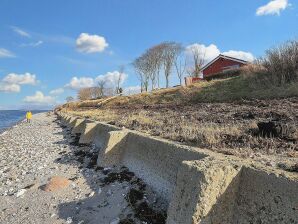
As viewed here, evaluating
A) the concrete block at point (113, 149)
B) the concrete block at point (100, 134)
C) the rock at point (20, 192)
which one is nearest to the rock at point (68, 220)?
the rock at point (20, 192)

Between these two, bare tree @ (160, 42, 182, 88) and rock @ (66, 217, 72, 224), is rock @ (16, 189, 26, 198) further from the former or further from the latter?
bare tree @ (160, 42, 182, 88)

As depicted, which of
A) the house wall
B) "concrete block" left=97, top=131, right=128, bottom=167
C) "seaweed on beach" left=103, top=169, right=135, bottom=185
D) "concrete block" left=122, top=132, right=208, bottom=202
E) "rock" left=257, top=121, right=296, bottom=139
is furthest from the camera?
the house wall

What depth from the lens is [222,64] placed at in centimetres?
5075

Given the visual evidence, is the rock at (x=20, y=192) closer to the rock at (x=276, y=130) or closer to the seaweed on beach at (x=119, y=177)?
the seaweed on beach at (x=119, y=177)

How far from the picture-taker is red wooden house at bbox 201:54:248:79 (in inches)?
1912

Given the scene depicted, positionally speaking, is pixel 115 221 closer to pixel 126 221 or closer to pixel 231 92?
pixel 126 221

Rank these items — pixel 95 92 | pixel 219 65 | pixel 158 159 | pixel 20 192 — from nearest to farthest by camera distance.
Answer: pixel 158 159 < pixel 20 192 < pixel 219 65 < pixel 95 92

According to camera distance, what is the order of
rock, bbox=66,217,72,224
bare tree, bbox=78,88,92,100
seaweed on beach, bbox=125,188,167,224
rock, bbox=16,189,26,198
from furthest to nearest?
bare tree, bbox=78,88,92,100 → rock, bbox=16,189,26,198 → rock, bbox=66,217,72,224 → seaweed on beach, bbox=125,188,167,224

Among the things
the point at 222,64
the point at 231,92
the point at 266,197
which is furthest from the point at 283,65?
the point at 222,64

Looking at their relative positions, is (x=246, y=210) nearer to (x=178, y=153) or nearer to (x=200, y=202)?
(x=200, y=202)

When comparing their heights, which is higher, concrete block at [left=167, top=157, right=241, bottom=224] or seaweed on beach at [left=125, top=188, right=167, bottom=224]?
concrete block at [left=167, top=157, right=241, bottom=224]

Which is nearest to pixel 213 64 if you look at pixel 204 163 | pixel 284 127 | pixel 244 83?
pixel 244 83

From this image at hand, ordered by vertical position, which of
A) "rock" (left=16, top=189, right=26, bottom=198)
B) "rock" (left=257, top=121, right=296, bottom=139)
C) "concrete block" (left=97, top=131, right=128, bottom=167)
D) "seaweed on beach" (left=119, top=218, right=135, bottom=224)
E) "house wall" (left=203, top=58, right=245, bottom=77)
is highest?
"house wall" (left=203, top=58, right=245, bottom=77)

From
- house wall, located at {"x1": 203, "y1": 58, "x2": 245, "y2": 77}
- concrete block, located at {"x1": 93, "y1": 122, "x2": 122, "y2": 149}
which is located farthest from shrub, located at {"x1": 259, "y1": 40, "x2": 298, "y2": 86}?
house wall, located at {"x1": 203, "y1": 58, "x2": 245, "y2": 77}
